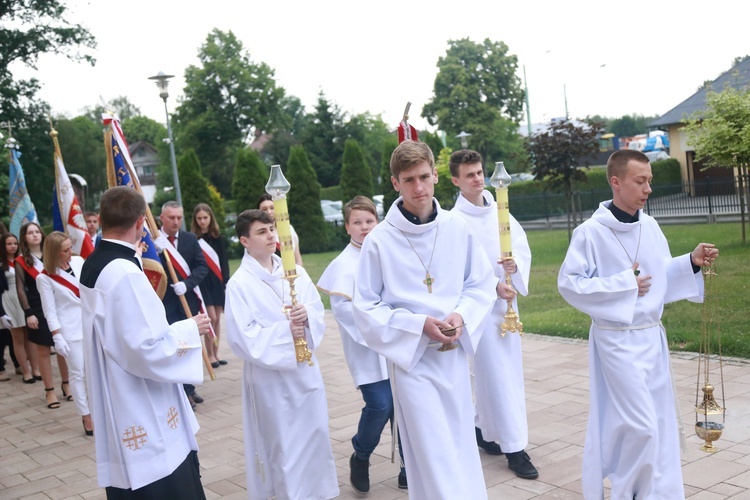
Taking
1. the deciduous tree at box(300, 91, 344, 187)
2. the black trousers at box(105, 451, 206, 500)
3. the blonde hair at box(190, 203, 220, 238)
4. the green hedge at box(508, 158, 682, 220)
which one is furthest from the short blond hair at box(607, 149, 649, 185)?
the deciduous tree at box(300, 91, 344, 187)

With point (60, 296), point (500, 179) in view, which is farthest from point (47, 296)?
point (500, 179)

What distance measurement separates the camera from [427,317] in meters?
4.24

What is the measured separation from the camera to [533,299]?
1418cm

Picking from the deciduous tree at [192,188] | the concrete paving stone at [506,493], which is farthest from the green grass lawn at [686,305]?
the deciduous tree at [192,188]

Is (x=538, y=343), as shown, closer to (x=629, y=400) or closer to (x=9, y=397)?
(x=629, y=400)

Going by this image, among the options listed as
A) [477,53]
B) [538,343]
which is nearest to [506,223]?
[538,343]

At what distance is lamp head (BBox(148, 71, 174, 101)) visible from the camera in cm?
1873

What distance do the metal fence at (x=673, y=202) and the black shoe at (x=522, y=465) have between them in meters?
19.2

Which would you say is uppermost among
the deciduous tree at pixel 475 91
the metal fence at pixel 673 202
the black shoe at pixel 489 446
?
the deciduous tree at pixel 475 91

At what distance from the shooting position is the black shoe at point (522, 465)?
561cm

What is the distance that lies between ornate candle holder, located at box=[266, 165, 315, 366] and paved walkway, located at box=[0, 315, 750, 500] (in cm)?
130

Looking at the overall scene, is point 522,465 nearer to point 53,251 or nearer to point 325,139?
point 53,251

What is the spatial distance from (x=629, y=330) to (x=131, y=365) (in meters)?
2.87

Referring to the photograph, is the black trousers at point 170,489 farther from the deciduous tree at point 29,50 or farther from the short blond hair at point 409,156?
the deciduous tree at point 29,50
